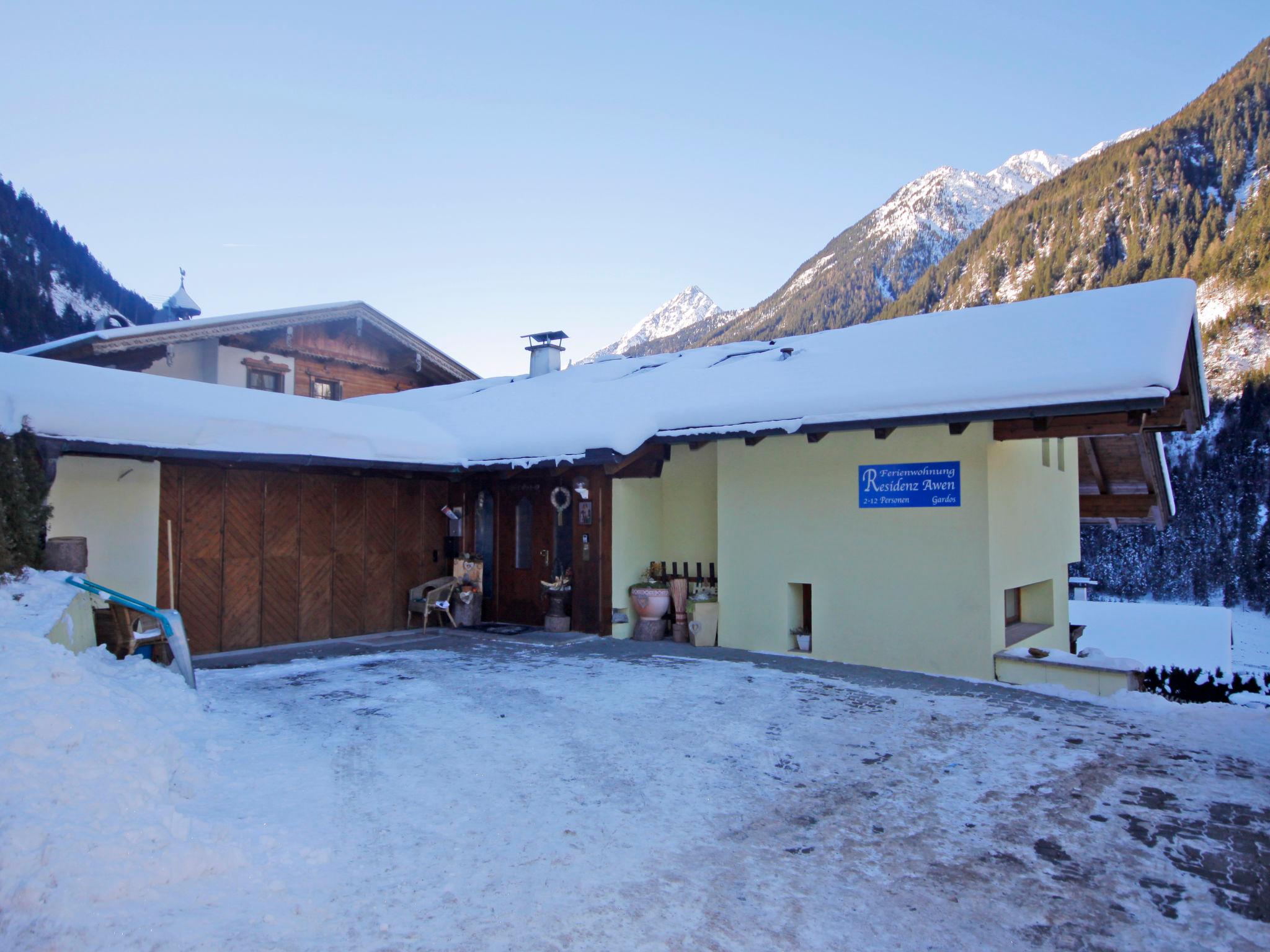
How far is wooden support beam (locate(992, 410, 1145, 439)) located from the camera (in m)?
7.86

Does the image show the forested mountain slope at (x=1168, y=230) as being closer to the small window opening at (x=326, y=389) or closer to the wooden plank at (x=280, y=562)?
the small window opening at (x=326, y=389)

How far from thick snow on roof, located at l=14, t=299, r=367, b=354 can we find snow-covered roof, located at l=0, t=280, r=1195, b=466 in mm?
6044

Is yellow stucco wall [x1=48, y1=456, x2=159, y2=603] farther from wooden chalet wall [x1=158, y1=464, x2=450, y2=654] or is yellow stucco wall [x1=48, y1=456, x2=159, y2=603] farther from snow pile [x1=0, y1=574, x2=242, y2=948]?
snow pile [x1=0, y1=574, x2=242, y2=948]

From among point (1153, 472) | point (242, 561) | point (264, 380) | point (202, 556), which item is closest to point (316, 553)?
point (242, 561)

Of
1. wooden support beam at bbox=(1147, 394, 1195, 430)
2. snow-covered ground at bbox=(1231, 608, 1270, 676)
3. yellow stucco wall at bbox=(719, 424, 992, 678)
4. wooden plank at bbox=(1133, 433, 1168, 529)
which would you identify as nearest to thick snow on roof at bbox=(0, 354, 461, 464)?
yellow stucco wall at bbox=(719, 424, 992, 678)

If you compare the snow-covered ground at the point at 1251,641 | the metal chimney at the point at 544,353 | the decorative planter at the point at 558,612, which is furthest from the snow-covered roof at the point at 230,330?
the snow-covered ground at the point at 1251,641

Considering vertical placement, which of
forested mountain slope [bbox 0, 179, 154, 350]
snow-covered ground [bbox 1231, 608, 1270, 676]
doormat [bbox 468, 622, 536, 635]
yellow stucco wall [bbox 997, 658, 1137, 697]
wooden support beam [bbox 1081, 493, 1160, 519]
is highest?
forested mountain slope [bbox 0, 179, 154, 350]

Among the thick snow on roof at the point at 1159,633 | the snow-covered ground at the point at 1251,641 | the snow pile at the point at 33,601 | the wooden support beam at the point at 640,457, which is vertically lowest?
the snow-covered ground at the point at 1251,641

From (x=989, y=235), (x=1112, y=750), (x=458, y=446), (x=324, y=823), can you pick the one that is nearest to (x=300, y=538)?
(x=458, y=446)

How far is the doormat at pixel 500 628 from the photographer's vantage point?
1084 cm

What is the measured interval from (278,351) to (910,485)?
14034mm

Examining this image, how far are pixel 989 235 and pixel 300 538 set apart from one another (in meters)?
77.5

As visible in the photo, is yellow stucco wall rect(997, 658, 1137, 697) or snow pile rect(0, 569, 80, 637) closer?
snow pile rect(0, 569, 80, 637)

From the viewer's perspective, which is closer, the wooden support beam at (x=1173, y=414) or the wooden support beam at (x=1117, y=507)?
the wooden support beam at (x=1173, y=414)
